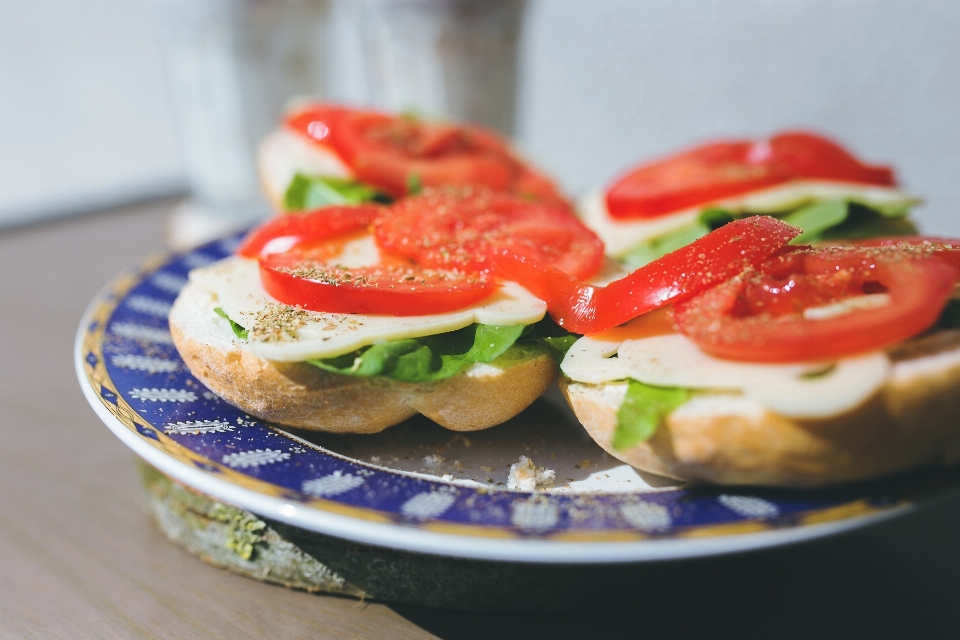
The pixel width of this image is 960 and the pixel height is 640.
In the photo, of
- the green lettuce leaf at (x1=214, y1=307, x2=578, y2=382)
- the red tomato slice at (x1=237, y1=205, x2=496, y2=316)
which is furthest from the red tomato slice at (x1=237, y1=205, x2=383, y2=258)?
the green lettuce leaf at (x1=214, y1=307, x2=578, y2=382)

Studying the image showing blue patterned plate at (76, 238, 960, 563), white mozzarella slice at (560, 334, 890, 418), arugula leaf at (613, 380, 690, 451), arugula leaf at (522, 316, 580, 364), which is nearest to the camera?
blue patterned plate at (76, 238, 960, 563)

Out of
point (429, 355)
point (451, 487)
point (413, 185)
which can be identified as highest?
point (413, 185)

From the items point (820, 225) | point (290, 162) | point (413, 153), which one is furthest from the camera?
point (413, 153)

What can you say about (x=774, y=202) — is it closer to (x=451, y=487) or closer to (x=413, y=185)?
(x=413, y=185)

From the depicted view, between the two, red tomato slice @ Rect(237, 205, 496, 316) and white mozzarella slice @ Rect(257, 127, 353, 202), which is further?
white mozzarella slice @ Rect(257, 127, 353, 202)

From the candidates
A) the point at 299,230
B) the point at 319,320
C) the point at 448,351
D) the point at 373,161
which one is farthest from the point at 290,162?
the point at 448,351

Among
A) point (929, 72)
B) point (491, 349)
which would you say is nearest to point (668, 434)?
point (491, 349)

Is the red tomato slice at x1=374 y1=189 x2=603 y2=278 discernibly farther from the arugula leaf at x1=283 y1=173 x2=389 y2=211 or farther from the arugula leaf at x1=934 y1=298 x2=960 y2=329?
the arugula leaf at x1=934 y1=298 x2=960 y2=329

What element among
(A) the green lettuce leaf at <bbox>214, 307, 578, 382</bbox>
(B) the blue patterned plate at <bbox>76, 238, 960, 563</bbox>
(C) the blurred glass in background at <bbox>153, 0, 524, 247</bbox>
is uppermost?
(C) the blurred glass in background at <bbox>153, 0, 524, 247</bbox>
